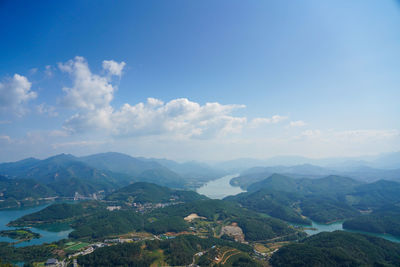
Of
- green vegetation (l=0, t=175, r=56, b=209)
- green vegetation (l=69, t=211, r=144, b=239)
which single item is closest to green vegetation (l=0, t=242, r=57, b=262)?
green vegetation (l=69, t=211, r=144, b=239)

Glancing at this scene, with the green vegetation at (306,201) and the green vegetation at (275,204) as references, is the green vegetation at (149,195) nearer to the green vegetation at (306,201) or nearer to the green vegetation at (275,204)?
the green vegetation at (306,201)

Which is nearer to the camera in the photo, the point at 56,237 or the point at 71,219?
the point at 56,237

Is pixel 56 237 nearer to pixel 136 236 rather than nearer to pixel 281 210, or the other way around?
pixel 136 236

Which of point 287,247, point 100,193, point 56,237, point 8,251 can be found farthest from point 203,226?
point 100,193

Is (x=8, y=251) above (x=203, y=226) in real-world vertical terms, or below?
above

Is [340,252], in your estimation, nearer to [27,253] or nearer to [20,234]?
[27,253]

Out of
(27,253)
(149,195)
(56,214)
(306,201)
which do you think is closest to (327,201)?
(306,201)
